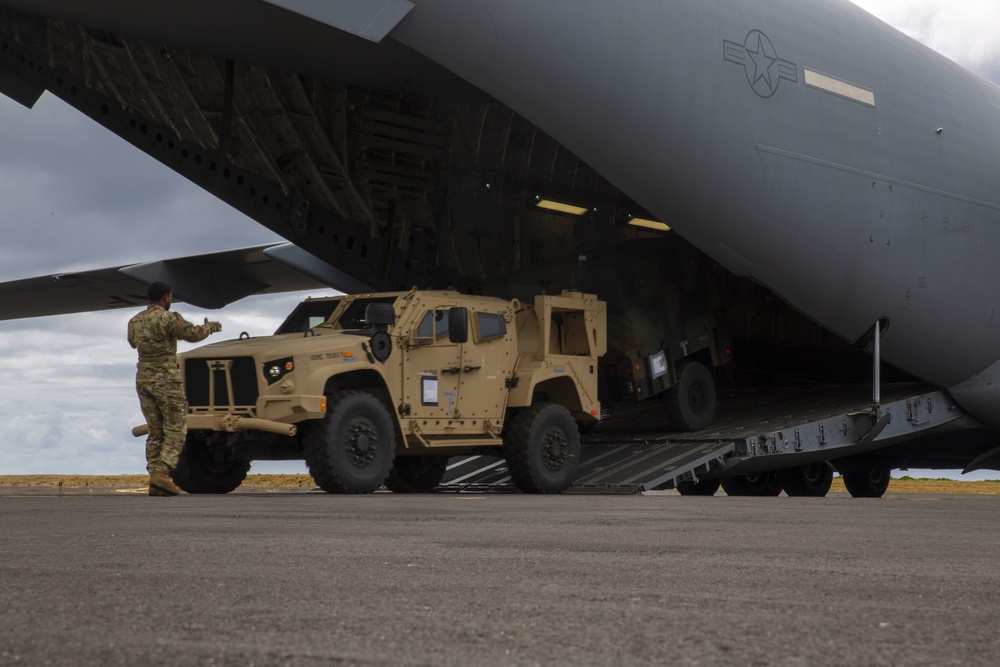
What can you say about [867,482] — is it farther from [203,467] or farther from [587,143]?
[203,467]

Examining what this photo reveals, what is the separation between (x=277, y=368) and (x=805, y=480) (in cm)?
1000

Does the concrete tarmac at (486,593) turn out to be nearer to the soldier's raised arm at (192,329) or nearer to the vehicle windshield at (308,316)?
the soldier's raised arm at (192,329)

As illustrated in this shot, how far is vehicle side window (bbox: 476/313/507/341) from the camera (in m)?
11.4

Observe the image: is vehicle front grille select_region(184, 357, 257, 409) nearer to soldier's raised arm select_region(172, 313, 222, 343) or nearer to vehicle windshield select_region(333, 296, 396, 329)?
soldier's raised arm select_region(172, 313, 222, 343)

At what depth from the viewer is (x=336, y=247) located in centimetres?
1488

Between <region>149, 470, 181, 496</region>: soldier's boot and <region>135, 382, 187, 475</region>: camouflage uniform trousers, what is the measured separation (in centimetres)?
4

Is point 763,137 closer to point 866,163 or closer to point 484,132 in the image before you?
point 866,163

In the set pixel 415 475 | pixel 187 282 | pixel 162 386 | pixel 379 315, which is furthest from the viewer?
pixel 187 282

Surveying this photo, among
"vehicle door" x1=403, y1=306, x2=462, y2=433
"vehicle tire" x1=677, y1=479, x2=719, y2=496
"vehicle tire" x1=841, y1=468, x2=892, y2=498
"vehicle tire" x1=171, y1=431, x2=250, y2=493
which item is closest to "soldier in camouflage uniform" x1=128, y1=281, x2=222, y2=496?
"vehicle tire" x1=171, y1=431, x2=250, y2=493

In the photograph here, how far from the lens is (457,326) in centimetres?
1080

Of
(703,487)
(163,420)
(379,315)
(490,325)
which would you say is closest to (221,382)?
(163,420)

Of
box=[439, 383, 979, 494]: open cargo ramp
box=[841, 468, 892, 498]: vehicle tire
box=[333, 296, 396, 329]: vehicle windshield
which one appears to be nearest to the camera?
box=[333, 296, 396, 329]: vehicle windshield

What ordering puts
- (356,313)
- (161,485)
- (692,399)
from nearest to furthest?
(161,485), (356,313), (692,399)

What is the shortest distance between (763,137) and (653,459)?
3796 mm
